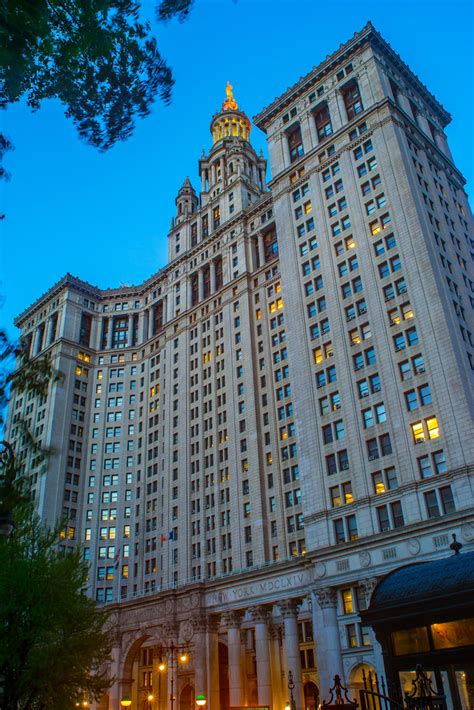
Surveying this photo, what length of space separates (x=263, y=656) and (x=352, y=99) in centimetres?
6608

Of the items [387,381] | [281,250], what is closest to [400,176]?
[281,250]

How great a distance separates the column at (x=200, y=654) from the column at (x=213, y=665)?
47 cm

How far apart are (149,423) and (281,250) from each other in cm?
3857

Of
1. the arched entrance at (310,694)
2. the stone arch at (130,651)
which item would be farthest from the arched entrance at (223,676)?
the stone arch at (130,651)

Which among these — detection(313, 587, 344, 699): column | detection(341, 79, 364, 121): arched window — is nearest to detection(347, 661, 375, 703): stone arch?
detection(313, 587, 344, 699): column

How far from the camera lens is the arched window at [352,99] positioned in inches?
3066

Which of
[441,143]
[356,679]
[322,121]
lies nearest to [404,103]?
Result: [441,143]

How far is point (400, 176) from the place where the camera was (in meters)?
66.7

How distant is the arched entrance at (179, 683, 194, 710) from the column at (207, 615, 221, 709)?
19024 millimetres

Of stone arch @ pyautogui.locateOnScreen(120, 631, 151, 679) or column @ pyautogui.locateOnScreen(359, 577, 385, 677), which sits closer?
column @ pyautogui.locateOnScreen(359, 577, 385, 677)

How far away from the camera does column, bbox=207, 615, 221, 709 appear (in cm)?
6228

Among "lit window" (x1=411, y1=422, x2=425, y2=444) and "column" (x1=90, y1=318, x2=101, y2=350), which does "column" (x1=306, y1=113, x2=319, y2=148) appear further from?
"column" (x1=90, y1=318, x2=101, y2=350)

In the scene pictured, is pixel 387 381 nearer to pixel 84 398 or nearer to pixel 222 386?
pixel 222 386

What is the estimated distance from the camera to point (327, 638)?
5241cm
